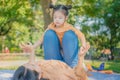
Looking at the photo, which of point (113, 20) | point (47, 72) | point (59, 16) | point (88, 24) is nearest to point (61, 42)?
point (59, 16)

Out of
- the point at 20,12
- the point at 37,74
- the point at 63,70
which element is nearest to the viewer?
the point at 37,74

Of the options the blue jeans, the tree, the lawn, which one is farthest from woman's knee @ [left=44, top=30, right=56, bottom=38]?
the tree

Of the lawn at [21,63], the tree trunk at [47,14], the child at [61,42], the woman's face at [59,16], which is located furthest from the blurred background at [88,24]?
the woman's face at [59,16]

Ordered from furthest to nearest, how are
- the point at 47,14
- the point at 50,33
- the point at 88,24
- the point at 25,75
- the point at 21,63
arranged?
the point at 88,24 → the point at 21,63 → the point at 47,14 → the point at 50,33 → the point at 25,75

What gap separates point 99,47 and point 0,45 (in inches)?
398

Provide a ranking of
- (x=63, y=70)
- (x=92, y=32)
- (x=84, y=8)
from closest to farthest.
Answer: (x=63, y=70) → (x=84, y=8) → (x=92, y=32)

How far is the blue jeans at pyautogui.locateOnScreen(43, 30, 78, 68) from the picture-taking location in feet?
9.74

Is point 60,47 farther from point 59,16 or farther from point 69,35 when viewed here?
point 59,16

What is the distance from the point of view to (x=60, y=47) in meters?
3.07

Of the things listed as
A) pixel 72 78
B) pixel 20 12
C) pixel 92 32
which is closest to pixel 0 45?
pixel 92 32

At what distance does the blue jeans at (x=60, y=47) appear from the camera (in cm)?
297

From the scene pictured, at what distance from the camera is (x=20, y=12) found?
1357 cm

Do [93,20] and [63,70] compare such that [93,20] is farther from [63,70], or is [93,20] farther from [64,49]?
[63,70]

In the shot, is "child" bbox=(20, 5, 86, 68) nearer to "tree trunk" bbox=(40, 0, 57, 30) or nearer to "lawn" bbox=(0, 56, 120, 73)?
"lawn" bbox=(0, 56, 120, 73)
